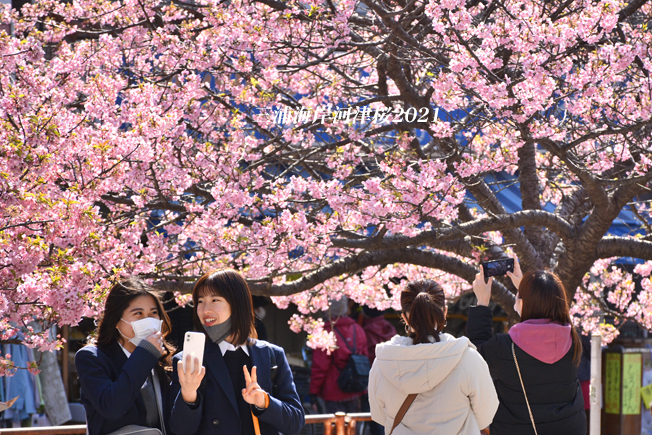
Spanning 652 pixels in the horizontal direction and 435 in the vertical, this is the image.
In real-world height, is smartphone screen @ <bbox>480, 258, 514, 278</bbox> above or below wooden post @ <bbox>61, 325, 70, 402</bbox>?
Result: above

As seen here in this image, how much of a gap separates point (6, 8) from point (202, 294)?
4.44 metres

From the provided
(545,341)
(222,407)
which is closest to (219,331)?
(222,407)

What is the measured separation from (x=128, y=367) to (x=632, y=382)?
27.2 feet

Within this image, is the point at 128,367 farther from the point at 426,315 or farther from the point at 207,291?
the point at 426,315

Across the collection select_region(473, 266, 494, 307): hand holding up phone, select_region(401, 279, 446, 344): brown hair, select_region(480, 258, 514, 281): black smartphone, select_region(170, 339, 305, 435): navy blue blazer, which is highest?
select_region(480, 258, 514, 281): black smartphone

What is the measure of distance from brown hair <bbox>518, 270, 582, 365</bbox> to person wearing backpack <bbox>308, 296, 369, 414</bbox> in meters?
4.38

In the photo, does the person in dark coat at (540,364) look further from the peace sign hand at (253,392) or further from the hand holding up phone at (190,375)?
the hand holding up phone at (190,375)

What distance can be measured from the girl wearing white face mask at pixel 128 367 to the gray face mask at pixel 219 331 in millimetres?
226

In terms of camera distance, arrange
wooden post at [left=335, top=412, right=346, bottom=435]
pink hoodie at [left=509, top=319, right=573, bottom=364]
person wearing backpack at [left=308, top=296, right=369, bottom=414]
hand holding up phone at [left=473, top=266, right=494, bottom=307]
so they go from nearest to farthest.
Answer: pink hoodie at [left=509, top=319, right=573, bottom=364], hand holding up phone at [left=473, top=266, right=494, bottom=307], wooden post at [left=335, top=412, right=346, bottom=435], person wearing backpack at [left=308, top=296, right=369, bottom=414]

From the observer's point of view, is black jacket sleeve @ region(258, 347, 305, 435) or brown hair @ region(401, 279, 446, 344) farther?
brown hair @ region(401, 279, 446, 344)

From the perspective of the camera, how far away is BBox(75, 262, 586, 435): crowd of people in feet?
8.39

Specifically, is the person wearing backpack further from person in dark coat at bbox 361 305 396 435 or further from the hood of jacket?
the hood of jacket

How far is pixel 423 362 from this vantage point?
9.41 feet

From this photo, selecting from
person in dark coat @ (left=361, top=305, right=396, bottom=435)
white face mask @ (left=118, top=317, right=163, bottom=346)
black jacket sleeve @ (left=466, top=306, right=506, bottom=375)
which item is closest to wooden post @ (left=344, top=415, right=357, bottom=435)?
black jacket sleeve @ (left=466, top=306, right=506, bottom=375)
